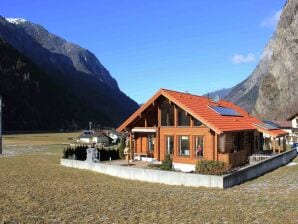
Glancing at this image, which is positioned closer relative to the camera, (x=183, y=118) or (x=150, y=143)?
(x=183, y=118)

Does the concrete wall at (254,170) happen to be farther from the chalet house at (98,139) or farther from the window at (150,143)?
the chalet house at (98,139)

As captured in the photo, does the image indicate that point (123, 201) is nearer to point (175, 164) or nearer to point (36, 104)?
point (175, 164)

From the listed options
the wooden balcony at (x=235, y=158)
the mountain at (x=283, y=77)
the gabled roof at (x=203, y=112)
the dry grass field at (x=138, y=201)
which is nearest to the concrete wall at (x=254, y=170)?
the dry grass field at (x=138, y=201)

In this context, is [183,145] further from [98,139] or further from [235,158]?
[98,139]

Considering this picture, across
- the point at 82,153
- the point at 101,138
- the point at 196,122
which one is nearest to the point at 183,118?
the point at 196,122

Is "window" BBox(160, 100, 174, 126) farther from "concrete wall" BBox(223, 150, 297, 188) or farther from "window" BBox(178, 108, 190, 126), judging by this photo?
"concrete wall" BBox(223, 150, 297, 188)

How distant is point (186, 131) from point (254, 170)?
615 centimetres

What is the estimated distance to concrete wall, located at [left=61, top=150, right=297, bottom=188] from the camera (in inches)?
888

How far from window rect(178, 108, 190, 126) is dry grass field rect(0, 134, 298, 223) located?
7.27 meters

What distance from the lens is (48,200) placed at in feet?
60.1

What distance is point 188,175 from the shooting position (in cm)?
2339

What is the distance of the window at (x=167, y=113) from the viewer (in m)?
32.3

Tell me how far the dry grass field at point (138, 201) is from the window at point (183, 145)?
6.31 metres

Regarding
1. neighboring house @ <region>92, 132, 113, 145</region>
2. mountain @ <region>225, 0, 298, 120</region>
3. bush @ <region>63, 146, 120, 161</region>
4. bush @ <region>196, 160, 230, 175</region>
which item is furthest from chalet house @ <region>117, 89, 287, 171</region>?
mountain @ <region>225, 0, 298, 120</region>
